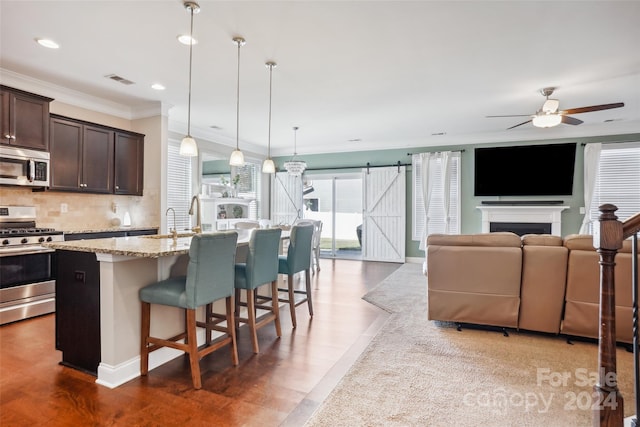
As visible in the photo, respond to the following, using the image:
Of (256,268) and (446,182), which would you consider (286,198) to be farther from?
(256,268)

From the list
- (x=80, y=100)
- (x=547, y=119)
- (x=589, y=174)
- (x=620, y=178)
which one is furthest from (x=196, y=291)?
(x=620, y=178)

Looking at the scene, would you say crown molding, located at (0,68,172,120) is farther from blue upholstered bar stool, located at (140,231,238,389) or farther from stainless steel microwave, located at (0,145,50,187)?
blue upholstered bar stool, located at (140,231,238,389)

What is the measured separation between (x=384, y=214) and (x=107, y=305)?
6389 millimetres

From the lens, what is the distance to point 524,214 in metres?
6.74

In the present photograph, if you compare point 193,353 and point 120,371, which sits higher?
point 193,353

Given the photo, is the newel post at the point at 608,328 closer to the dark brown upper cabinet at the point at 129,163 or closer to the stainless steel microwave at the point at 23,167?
the stainless steel microwave at the point at 23,167

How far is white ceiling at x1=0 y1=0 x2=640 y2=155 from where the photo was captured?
2.75m

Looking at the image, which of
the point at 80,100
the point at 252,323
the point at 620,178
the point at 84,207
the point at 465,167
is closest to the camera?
the point at 252,323

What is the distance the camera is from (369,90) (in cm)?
455

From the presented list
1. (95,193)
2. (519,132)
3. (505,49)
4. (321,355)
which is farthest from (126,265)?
(519,132)

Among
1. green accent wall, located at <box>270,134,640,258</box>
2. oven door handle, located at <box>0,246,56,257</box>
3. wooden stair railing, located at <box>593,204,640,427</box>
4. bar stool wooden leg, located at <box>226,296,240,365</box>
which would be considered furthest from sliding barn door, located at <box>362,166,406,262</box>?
wooden stair railing, located at <box>593,204,640,427</box>

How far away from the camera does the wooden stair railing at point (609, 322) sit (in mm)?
1321

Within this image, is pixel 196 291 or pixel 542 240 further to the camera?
pixel 542 240

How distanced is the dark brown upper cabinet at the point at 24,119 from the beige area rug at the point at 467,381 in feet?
14.0
